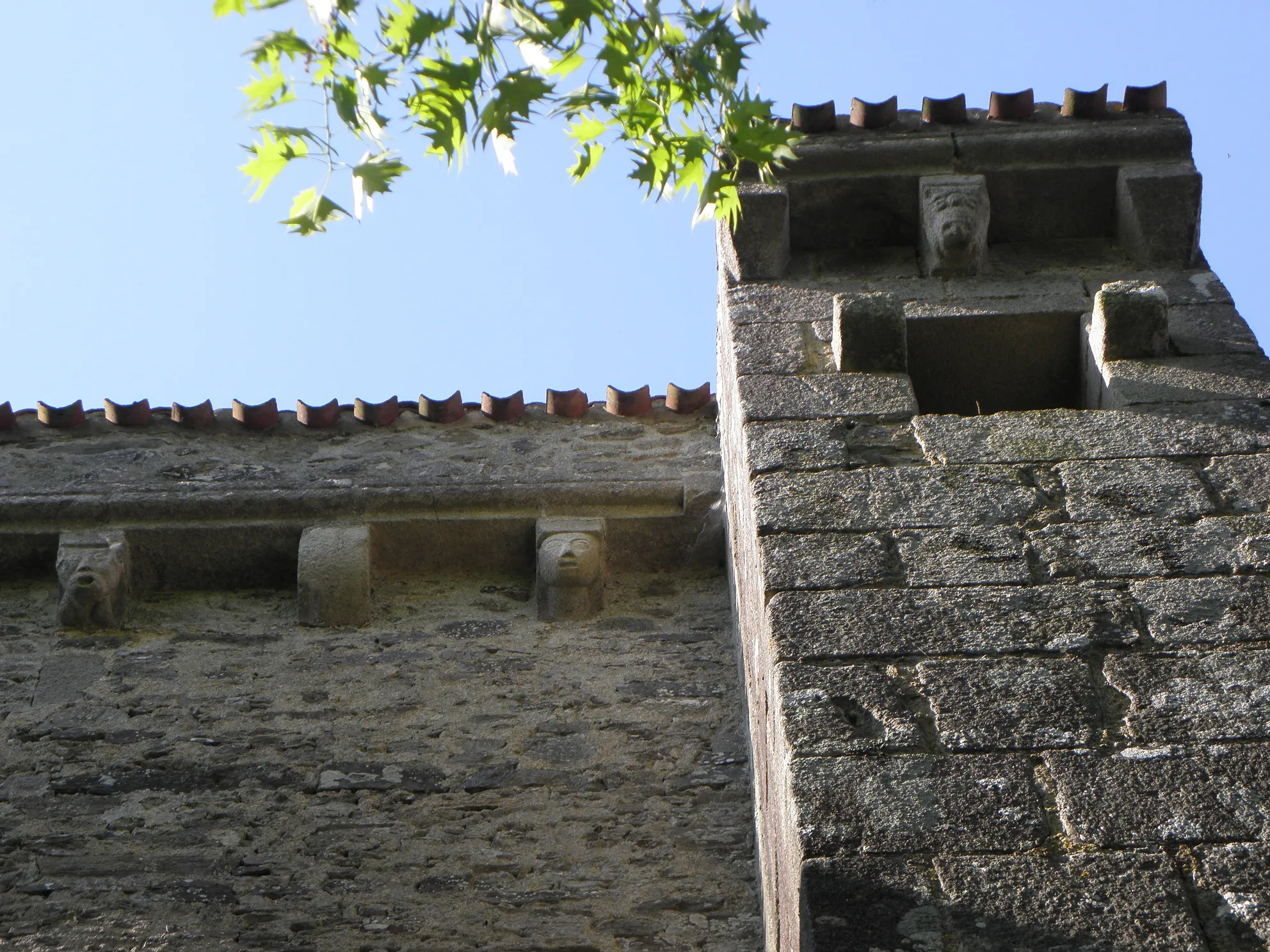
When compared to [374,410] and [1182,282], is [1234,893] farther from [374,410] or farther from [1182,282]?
[374,410]

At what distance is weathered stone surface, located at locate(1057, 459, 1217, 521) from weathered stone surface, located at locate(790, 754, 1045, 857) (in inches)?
34.2

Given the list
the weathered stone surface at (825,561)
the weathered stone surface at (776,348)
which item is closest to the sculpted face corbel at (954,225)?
the weathered stone surface at (776,348)

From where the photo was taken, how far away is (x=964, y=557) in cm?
313

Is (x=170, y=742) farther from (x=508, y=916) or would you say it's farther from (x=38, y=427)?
(x=38, y=427)

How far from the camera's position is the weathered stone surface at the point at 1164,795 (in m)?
2.45

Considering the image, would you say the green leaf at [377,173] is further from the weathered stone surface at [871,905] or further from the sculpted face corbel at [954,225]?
the sculpted face corbel at [954,225]

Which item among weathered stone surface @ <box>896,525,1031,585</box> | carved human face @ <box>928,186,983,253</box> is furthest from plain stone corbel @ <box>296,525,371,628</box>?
weathered stone surface @ <box>896,525,1031,585</box>

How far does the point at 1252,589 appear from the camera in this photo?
9.87 ft

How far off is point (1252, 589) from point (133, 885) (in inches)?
111

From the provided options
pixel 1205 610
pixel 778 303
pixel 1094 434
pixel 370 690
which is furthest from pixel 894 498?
pixel 370 690

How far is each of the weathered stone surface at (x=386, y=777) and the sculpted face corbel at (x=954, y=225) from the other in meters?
1.32

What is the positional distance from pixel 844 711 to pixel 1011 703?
0.30 meters

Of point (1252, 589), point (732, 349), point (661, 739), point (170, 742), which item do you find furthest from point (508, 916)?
point (1252, 589)

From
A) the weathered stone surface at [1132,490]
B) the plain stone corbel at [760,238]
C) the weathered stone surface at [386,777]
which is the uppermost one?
the plain stone corbel at [760,238]
